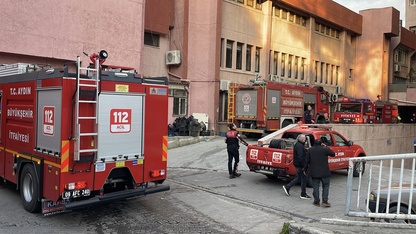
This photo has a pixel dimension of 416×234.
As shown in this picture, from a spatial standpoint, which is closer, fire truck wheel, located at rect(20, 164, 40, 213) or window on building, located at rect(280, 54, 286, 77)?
fire truck wheel, located at rect(20, 164, 40, 213)

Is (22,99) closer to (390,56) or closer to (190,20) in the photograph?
(190,20)

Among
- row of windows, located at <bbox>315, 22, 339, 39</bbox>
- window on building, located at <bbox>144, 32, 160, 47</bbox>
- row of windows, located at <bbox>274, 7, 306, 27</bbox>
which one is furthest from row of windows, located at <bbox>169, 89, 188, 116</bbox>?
row of windows, located at <bbox>315, 22, 339, 39</bbox>

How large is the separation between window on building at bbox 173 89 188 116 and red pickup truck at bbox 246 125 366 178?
40.2 ft

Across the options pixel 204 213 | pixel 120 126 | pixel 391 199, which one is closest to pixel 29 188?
pixel 120 126

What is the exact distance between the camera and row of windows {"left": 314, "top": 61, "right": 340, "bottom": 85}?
35062 millimetres

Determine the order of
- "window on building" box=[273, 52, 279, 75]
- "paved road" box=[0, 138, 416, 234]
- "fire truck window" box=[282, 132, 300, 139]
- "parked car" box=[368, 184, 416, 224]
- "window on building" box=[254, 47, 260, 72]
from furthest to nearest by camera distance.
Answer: "window on building" box=[273, 52, 279, 75] < "window on building" box=[254, 47, 260, 72] < "fire truck window" box=[282, 132, 300, 139] < "paved road" box=[0, 138, 416, 234] < "parked car" box=[368, 184, 416, 224]

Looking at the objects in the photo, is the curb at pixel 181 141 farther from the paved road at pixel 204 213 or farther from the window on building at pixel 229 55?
the window on building at pixel 229 55

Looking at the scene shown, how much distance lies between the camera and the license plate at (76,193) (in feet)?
20.6

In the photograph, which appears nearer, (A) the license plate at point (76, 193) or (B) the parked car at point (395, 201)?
(B) the parked car at point (395, 201)

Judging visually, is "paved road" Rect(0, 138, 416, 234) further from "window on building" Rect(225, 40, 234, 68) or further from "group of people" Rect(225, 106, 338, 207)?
"window on building" Rect(225, 40, 234, 68)

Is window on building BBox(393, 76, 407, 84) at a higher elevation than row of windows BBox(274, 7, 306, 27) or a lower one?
lower

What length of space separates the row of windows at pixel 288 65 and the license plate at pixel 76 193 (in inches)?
922

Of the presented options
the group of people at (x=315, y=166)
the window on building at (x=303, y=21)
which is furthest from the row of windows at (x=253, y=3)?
the group of people at (x=315, y=166)

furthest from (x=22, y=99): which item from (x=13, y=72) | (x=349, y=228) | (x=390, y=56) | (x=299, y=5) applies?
(x=390, y=56)
